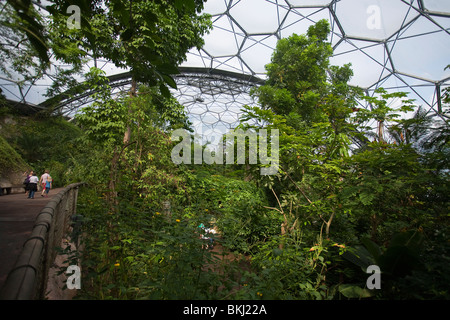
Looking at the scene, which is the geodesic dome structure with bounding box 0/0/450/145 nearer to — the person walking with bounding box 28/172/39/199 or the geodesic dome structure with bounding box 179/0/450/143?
the geodesic dome structure with bounding box 179/0/450/143

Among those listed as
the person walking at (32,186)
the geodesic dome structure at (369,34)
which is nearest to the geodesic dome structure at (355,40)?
the geodesic dome structure at (369,34)

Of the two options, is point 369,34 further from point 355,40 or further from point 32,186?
point 32,186

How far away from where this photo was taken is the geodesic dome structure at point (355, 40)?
1148 cm

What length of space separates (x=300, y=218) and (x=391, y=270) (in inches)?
76.7

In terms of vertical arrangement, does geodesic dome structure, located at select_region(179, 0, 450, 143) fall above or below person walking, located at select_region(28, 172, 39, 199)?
above

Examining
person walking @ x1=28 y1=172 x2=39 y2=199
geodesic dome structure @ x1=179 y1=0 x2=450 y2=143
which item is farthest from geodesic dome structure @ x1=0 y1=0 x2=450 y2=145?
person walking @ x1=28 y1=172 x2=39 y2=199

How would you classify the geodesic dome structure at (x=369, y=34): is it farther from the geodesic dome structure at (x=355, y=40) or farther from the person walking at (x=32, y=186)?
the person walking at (x=32, y=186)

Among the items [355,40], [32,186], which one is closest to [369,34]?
[355,40]

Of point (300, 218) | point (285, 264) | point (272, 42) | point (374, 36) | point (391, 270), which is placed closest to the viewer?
point (391, 270)

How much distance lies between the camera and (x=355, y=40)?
14.7 metres

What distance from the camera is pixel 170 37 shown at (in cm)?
801

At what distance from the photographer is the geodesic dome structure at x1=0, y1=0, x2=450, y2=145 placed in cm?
1148
